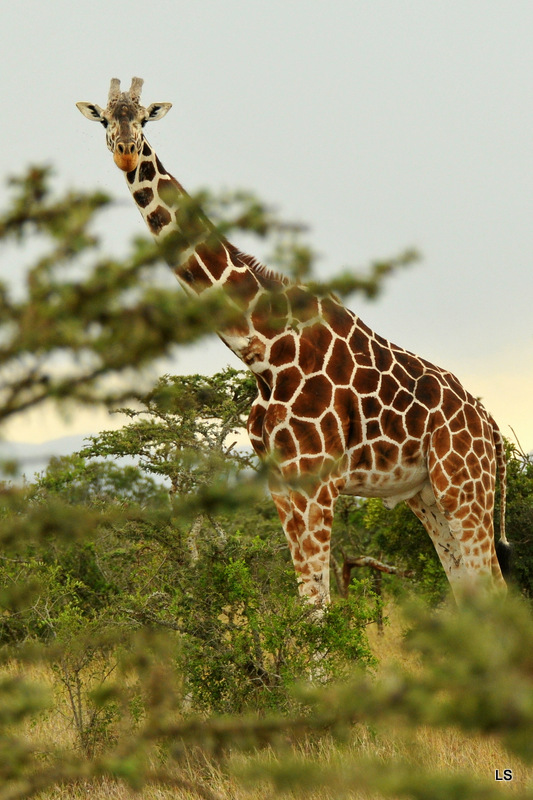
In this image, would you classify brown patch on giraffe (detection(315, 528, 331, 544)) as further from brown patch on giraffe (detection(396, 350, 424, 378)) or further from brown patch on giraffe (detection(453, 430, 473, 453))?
brown patch on giraffe (detection(396, 350, 424, 378))

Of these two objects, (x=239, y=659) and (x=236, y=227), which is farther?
(x=239, y=659)

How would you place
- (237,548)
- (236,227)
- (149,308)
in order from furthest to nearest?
1. (237,548)
2. (236,227)
3. (149,308)

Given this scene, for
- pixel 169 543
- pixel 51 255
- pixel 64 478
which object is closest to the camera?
pixel 51 255

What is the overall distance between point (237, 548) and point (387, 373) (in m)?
1.85

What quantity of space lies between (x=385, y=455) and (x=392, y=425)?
0.82 feet

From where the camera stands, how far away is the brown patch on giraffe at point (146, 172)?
6957mm

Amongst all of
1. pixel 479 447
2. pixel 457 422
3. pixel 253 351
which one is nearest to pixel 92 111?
pixel 253 351

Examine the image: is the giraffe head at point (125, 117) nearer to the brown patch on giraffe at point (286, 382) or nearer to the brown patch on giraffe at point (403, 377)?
the brown patch on giraffe at point (286, 382)

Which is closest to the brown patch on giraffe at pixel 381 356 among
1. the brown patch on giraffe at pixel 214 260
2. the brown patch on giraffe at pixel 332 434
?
the brown patch on giraffe at pixel 332 434

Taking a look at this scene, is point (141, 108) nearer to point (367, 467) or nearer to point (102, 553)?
point (367, 467)

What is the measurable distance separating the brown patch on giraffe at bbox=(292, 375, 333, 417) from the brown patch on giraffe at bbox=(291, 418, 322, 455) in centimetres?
7

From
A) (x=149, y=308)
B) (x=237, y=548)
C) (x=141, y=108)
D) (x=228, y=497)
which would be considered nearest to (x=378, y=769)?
(x=228, y=497)

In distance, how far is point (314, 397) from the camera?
675cm

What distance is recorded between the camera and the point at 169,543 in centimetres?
774
